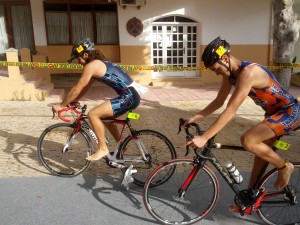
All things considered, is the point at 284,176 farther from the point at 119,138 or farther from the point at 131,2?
the point at 131,2

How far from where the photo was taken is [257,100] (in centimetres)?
287

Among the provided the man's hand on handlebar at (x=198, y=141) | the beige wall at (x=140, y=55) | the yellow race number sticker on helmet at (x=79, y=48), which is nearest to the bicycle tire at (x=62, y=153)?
the yellow race number sticker on helmet at (x=79, y=48)

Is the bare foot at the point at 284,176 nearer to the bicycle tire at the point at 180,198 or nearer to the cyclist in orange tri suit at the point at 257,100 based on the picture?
the cyclist in orange tri suit at the point at 257,100

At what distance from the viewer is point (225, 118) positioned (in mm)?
2611

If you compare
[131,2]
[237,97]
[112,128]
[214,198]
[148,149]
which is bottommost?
[214,198]

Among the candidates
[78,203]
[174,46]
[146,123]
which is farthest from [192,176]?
[174,46]

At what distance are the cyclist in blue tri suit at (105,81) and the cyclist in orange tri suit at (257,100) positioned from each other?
4.19 feet

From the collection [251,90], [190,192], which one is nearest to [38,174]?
[190,192]

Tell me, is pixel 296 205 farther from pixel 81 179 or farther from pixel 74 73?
pixel 74 73

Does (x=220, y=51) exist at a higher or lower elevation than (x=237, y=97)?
higher

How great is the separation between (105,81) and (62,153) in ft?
5.38

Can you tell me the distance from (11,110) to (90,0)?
6.75m

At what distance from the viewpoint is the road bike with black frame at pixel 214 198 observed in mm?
2885

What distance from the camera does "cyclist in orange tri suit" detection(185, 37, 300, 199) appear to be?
259 centimetres
